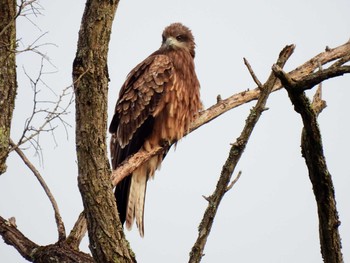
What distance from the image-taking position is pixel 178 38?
23.5 feet

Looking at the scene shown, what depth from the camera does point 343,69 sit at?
277 centimetres

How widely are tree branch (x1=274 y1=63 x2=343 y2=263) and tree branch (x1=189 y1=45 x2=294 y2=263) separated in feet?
1.03

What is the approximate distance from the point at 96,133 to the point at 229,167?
78cm

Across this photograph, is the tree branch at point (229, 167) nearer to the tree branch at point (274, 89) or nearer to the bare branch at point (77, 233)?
the bare branch at point (77, 233)

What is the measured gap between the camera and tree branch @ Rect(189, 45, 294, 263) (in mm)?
3098

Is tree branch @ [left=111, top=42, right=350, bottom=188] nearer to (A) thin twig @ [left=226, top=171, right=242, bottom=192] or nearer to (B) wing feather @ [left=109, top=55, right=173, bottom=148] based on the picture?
(B) wing feather @ [left=109, top=55, right=173, bottom=148]

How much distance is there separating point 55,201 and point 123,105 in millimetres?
2504

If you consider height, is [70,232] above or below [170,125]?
below

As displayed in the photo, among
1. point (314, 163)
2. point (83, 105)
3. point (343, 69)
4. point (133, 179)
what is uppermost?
point (133, 179)

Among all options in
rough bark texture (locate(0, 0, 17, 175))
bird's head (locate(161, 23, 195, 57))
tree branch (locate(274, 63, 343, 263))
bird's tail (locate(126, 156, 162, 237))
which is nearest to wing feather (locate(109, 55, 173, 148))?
bird's tail (locate(126, 156, 162, 237))

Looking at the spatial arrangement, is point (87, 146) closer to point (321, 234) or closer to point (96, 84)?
point (96, 84)

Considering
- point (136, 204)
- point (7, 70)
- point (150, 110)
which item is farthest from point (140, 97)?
point (7, 70)

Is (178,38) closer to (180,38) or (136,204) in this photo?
(180,38)

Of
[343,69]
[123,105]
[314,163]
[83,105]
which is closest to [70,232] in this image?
[83,105]
